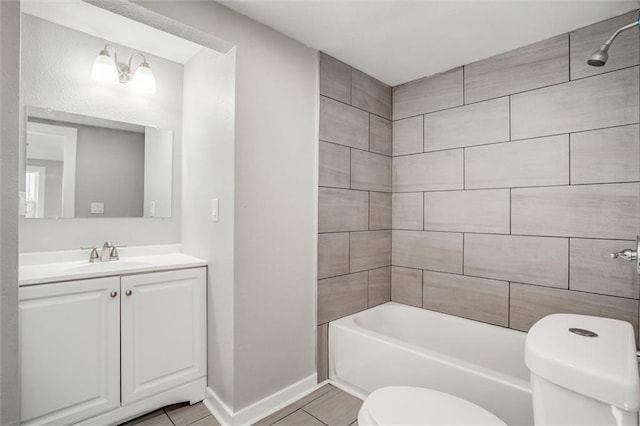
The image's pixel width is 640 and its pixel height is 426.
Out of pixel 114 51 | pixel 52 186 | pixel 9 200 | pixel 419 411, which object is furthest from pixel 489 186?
pixel 52 186

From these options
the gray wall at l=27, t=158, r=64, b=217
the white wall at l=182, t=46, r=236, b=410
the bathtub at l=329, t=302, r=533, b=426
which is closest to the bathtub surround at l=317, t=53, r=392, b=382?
the bathtub at l=329, t=302, r=533, b=426

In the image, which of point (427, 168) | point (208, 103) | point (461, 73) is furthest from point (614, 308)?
point (208, 103)

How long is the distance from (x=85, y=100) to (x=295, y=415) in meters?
2.48

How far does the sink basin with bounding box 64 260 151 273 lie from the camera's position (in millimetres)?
1829

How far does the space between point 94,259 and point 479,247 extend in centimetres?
271

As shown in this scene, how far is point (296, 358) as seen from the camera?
219 cm

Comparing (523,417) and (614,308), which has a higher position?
(614,308)

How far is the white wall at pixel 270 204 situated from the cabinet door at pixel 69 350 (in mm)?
585

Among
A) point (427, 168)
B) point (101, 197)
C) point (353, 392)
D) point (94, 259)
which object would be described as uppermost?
point (427, 168)

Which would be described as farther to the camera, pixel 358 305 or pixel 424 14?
pixel 358 305

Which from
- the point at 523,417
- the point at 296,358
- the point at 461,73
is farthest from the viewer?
the point at 461,73

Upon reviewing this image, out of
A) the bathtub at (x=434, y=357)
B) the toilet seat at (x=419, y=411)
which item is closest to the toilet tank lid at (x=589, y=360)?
the toilet seat at (x=419, y=411)

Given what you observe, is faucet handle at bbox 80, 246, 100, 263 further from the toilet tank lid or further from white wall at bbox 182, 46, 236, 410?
the toilet tank lid

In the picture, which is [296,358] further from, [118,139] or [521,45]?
[521,45]
